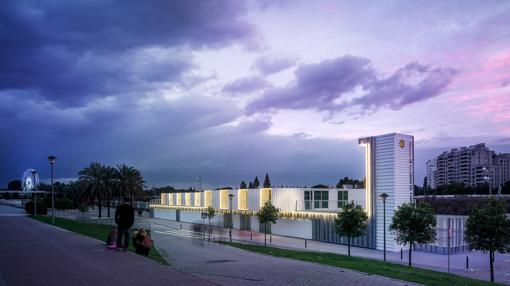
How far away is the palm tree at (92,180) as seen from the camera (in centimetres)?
6066

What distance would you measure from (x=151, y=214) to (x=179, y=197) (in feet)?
51.5

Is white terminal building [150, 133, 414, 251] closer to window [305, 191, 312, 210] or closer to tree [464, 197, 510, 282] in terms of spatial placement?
window [305, 191, 312, 210]

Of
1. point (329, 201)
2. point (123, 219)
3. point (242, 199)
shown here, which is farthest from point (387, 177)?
point (242, 199)

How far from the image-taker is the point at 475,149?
392 feet

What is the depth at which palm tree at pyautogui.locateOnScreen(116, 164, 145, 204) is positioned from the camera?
6212cm

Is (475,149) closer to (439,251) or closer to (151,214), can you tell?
(151,214)

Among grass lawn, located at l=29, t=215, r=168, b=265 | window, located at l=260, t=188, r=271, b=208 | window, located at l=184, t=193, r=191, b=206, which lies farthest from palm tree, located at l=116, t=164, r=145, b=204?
grass lawn, located at l=29, t=215, r=168, b=265

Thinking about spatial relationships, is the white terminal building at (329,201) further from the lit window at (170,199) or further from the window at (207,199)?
the lit window at (170,199)

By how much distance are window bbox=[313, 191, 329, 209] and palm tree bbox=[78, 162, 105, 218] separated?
30.4 metres

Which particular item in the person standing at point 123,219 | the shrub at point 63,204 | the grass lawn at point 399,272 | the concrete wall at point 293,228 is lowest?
the shrub at point 63,204

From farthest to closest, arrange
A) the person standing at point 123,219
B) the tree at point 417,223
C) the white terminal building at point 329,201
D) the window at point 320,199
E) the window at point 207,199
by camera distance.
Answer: the window at point 207,199 → the window at point 320,199 → the white terminal building at point 329,201 → the tree at point 417,223 → the person standing at point 123,219

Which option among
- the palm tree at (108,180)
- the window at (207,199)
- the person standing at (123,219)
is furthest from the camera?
the window at (207,199)

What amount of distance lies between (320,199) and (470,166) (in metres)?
89.9

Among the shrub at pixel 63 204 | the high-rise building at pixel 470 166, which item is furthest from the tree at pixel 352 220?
the high-rise building at pixel 470 166
